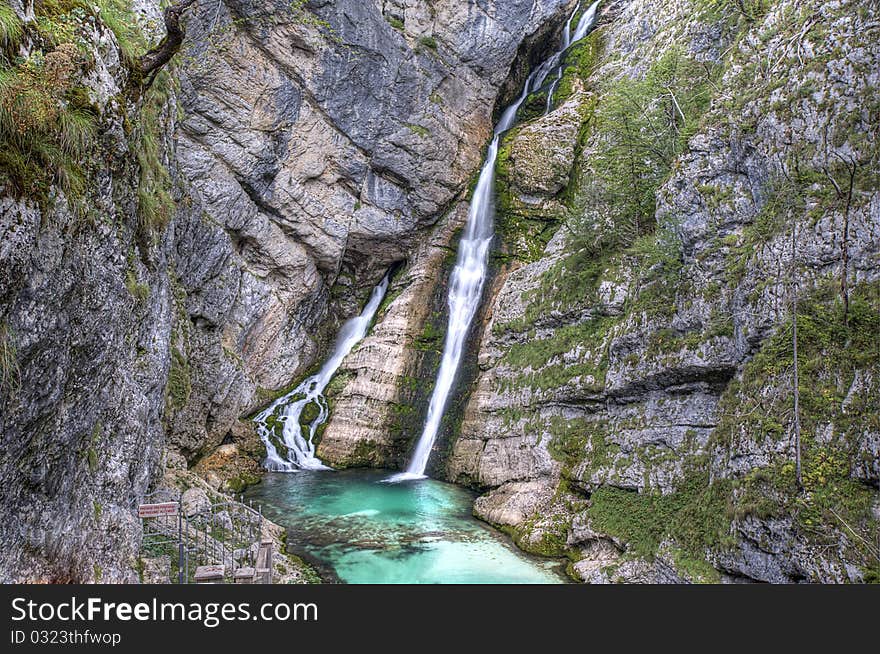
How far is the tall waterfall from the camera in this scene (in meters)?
24.8

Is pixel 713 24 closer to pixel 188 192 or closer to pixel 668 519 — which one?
pixel 668 519

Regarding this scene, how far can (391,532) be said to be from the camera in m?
17.2

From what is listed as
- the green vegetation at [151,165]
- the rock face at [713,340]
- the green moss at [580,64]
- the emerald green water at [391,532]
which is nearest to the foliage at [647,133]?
the rock face at [713,340]

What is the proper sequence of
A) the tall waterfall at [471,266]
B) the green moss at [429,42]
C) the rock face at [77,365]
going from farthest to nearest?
the green moss at [429,42] → the tall waterfall at [471,266] → the rock face at [77,365]

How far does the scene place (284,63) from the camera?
25.6 meters

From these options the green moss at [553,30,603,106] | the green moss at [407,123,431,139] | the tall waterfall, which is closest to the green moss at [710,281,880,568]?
the tall waterfall

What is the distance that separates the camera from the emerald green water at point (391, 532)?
1453cm

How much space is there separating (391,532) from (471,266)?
15.4m

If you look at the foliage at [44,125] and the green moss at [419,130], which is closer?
the foliage at [44,125]

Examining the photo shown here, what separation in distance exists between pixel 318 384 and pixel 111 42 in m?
20.9

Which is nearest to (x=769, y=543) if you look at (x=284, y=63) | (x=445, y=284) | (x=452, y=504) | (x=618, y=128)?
(x=452, y=504)

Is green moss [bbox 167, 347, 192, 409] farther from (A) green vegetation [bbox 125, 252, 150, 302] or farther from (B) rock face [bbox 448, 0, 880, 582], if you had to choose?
(B) rock face [bbox 448, 0, 880, 582]

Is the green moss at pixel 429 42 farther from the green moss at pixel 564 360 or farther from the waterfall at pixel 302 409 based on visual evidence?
the green moss at pixel 564 360

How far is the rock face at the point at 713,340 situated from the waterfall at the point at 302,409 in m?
7.24
